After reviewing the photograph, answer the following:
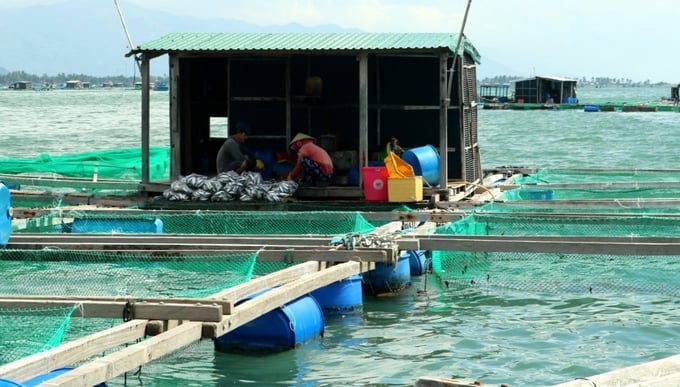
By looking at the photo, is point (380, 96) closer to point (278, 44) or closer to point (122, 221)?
point (278, 44)

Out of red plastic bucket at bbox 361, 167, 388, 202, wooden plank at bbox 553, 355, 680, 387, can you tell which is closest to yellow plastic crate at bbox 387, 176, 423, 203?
red plastic bucket at bbox 361, 167, 388, 202

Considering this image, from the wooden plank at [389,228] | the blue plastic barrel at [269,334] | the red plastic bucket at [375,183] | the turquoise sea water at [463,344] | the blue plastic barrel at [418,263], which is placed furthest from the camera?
the red plastic bucket at [375,183]

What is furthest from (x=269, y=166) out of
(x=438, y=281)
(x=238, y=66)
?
(x=438, y=281)

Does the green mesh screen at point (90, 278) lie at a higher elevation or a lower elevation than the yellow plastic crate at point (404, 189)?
lower

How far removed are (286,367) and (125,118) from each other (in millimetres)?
84164

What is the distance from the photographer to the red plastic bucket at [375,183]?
1772 cm

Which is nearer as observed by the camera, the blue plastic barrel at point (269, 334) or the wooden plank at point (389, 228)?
the blue plastic barrel at point (269, 334)

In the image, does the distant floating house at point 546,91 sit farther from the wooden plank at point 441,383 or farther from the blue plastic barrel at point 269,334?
the wooden plank at point 441,383

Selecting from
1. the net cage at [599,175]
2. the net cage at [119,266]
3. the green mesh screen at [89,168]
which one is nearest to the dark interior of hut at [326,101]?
the net cage at [599,175]

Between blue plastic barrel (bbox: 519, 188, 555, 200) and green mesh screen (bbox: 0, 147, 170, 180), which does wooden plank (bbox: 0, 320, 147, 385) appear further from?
green mesh screen (bbox: 0, 147, 170, 180)

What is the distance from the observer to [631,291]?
1447 centimetres

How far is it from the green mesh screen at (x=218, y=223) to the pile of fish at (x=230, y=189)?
192cm

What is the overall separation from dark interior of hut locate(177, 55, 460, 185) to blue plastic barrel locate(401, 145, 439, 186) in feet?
5.25

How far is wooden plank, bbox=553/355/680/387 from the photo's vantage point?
6.61 metres
